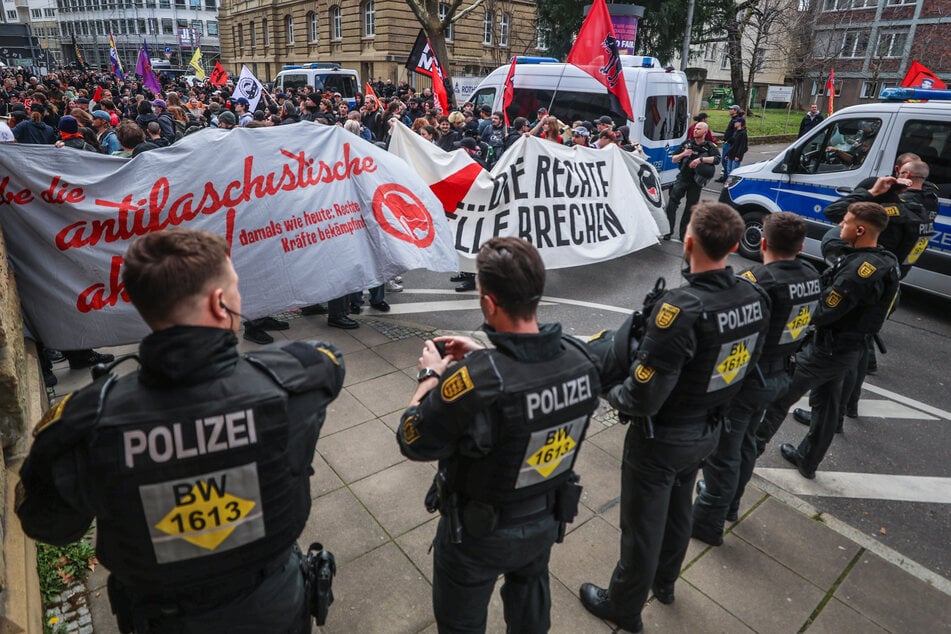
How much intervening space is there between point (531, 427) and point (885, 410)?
4.63 m

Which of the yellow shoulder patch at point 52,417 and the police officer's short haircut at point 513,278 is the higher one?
the police officer's short haircut at point 513,278

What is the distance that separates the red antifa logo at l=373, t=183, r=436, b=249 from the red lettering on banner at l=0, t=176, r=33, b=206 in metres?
2.48

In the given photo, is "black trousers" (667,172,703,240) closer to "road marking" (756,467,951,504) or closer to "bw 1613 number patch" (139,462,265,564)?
"road marking" (756,467,951,504)

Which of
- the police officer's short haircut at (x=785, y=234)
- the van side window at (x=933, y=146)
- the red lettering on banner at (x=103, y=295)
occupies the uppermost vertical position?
the van side window at (x=933, y=146)

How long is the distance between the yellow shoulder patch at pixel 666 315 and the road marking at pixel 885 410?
3.40m

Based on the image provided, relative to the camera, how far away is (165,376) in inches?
58.2

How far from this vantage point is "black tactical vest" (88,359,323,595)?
4.84ft

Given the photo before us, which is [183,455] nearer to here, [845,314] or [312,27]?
[845,314]

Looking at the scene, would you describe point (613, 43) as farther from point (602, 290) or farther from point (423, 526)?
point (423, 526)

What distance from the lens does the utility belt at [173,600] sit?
1.68m

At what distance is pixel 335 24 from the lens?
120ft

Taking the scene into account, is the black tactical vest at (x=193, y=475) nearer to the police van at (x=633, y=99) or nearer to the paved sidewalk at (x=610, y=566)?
the paved sidewalk at (x=610, y=566)

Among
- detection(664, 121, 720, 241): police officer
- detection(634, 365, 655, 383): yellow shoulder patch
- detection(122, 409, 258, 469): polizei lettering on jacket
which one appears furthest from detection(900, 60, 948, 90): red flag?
detection(122, 409, 258, 469): polizei lettering on jacket

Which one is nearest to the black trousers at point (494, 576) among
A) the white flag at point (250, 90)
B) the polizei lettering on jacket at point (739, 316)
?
the polizei lettering on jacket at point (739, 316)
